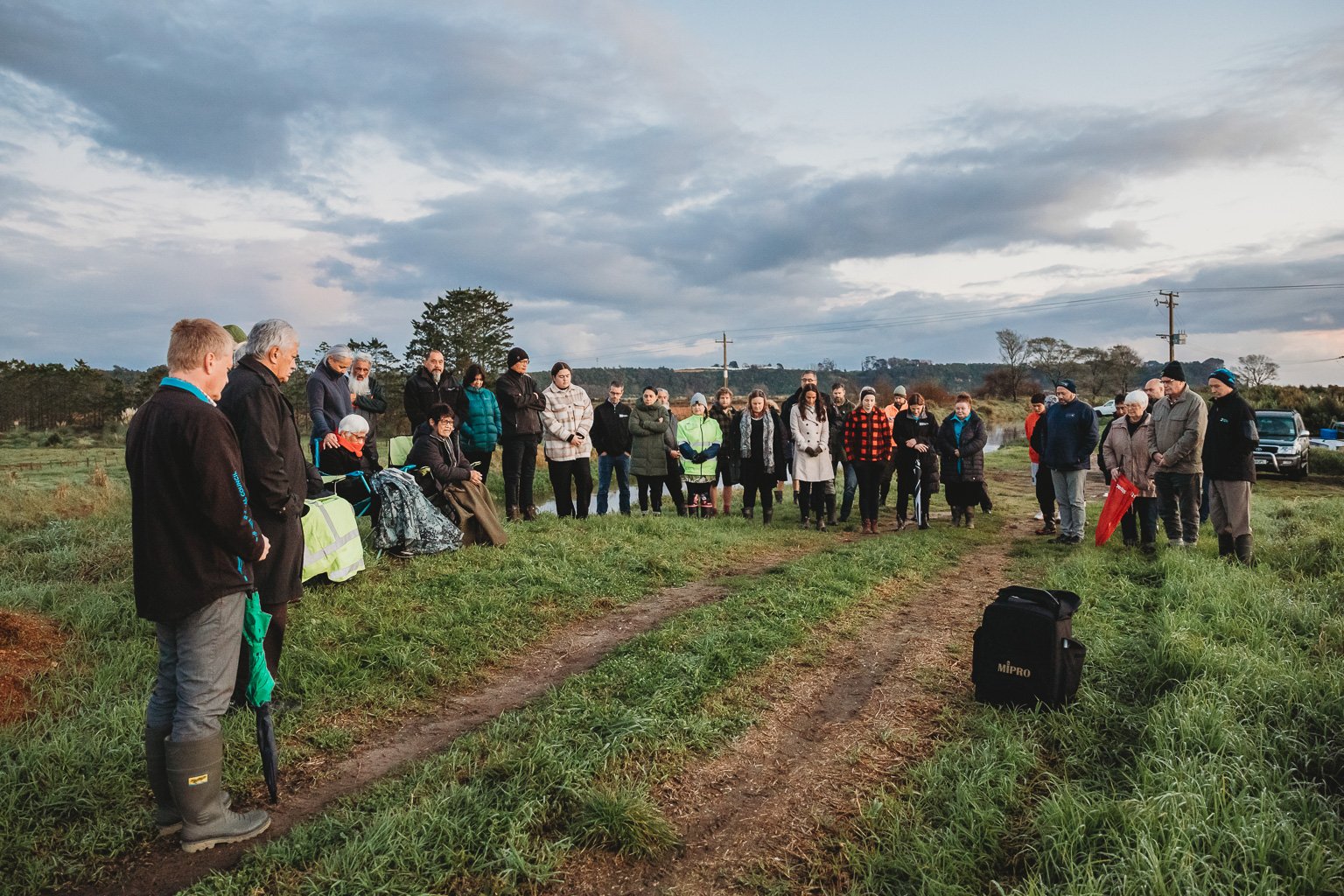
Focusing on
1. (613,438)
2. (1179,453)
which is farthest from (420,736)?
(1179,453)

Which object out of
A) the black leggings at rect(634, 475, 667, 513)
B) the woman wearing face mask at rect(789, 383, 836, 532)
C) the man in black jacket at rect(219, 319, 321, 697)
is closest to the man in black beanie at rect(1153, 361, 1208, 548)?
the woman wearing face mask at rect(789, 383, 836, 532)

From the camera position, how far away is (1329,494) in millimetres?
15500

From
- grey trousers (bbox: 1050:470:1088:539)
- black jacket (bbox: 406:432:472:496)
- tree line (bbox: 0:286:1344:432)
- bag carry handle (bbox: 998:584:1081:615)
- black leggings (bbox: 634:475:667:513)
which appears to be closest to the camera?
bag carry handle (bbox: 998:584:1081:615)

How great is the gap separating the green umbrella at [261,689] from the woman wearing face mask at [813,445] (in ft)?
26.0

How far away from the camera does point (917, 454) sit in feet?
35.9

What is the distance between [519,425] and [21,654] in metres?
5.23

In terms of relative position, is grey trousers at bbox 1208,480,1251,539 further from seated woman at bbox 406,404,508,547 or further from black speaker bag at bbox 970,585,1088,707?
seated woman at bbox 406,404,508,547

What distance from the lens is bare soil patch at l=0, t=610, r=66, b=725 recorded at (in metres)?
4.09

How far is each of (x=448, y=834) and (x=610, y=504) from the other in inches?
525

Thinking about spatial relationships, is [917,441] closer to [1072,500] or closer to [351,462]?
[1072,500]

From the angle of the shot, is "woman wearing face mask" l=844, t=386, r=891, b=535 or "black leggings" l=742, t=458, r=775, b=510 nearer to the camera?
"woman wearing face mask" l=844, t=386, r=891, b=535

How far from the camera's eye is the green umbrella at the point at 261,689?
3.27 meters

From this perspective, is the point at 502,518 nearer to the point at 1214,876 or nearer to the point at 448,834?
the point at 448,834

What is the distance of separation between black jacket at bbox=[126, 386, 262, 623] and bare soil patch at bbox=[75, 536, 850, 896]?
98cm
